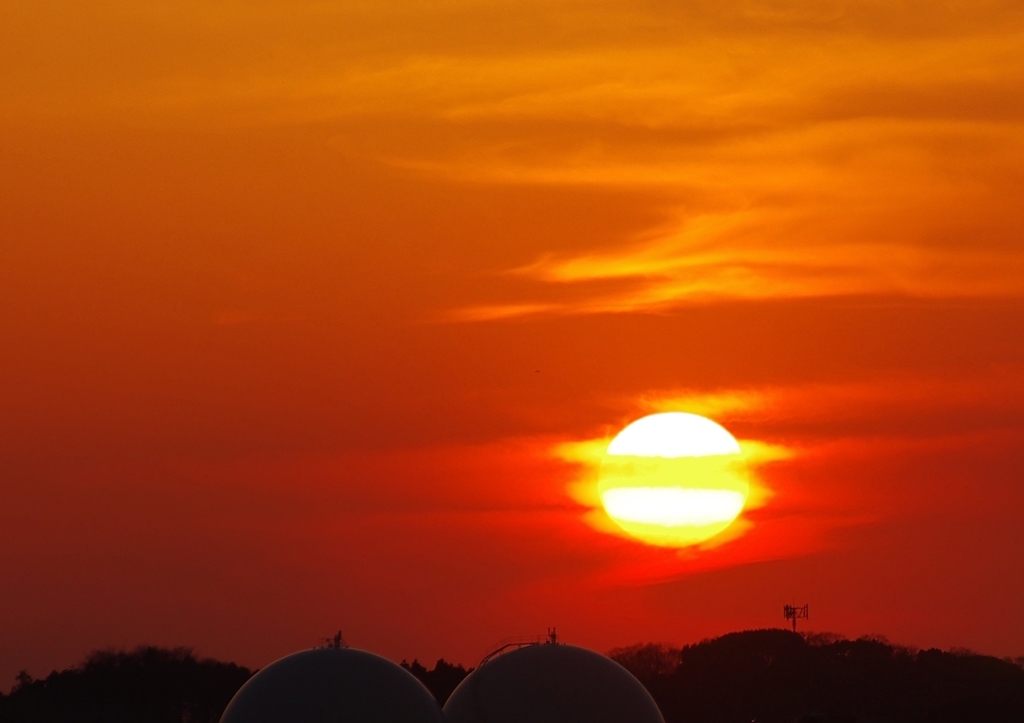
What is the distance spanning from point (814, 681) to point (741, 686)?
6620mm

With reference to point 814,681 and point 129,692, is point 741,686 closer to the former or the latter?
point 814,681

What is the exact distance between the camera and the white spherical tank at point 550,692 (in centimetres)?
6881

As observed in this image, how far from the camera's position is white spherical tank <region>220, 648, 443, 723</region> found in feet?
205

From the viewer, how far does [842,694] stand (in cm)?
13788

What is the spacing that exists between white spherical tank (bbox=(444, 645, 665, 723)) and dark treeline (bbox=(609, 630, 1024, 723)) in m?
54.5

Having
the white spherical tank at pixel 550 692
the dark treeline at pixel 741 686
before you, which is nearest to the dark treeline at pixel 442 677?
the dark treeline at pixel 741 686

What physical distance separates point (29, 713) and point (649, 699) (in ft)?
189

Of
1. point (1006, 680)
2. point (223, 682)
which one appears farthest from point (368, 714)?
point (1006, 680)

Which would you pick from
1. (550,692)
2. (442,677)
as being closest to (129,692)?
(442,677)

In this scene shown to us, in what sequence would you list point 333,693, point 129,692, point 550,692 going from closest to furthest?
point 333,693
point 550,692
point 129,692

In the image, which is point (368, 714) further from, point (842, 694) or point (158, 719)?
point (842, 694)

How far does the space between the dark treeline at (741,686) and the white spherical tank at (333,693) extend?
5199 cm

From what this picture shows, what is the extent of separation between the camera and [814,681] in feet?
472

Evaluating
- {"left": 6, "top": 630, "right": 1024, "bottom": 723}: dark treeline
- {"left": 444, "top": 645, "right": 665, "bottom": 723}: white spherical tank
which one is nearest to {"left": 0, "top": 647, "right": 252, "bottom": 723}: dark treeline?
{"left": 6, "top": 630, "right": 1024, "bottom": 723}: dark treeline
